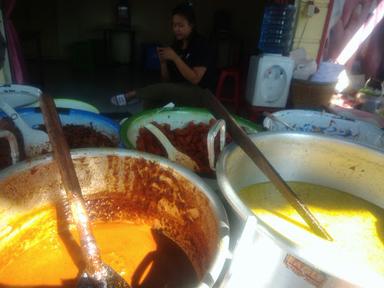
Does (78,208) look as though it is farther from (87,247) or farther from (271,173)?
(271,173)

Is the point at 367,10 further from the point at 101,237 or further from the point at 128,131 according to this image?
the point at 101,237

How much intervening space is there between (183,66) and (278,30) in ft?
4.36

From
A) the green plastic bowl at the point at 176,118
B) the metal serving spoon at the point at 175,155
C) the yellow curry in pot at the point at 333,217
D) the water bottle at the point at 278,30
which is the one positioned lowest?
the yellow curry in pot at the point at 333,217

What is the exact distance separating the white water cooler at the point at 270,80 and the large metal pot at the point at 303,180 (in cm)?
174

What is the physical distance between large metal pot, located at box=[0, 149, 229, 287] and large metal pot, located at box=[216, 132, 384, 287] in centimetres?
10

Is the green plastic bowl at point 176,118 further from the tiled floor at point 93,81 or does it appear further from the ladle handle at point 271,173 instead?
the tiled floor at point 93,81

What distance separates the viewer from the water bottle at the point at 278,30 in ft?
10.3

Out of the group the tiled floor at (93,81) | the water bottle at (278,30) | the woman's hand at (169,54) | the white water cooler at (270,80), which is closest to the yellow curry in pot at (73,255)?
the woman's hand at (169,54)

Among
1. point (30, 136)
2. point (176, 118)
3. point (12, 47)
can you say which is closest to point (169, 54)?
point (176, 118)

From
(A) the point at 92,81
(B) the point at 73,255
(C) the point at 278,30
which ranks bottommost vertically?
(A) the point at 92,81

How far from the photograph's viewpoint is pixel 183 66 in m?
2.62

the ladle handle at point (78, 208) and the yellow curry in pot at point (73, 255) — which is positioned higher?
the ladle handle at point (78, 208)

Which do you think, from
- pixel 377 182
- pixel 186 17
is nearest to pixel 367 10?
pixel 186 17

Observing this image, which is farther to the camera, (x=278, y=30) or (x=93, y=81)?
(x=93, y=81)
